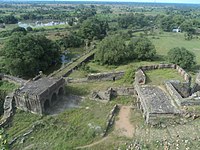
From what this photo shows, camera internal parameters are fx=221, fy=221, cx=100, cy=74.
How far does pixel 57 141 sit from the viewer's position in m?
18.1

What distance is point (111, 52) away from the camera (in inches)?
1633

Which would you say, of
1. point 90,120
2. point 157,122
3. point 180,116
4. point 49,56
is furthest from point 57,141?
point 49,56

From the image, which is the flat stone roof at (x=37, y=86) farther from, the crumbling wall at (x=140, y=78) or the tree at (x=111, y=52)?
the tree at (x=111, y=52)

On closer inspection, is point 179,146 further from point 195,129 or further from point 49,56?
point 49,56

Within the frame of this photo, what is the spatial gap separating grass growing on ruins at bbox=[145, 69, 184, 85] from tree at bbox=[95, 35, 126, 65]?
11.0m

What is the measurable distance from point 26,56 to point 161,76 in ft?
68.5

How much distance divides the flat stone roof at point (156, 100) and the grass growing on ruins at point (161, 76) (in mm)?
2928

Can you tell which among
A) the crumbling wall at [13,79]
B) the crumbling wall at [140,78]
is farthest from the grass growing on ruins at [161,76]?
the crumbling wall at [13,79]

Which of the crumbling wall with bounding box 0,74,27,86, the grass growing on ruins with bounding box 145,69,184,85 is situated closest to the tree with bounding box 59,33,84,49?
the crumbling wall with bounding box 0,74,27,86

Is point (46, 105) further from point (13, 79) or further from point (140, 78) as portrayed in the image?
point (140, 78)

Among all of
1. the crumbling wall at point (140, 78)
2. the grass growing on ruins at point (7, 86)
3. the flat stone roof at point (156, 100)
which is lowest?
the grass growing on ruins at point (7, 86)

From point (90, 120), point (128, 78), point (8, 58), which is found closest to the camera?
point (90, 120)

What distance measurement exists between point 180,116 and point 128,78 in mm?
11337

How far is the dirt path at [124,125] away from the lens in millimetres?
19067
